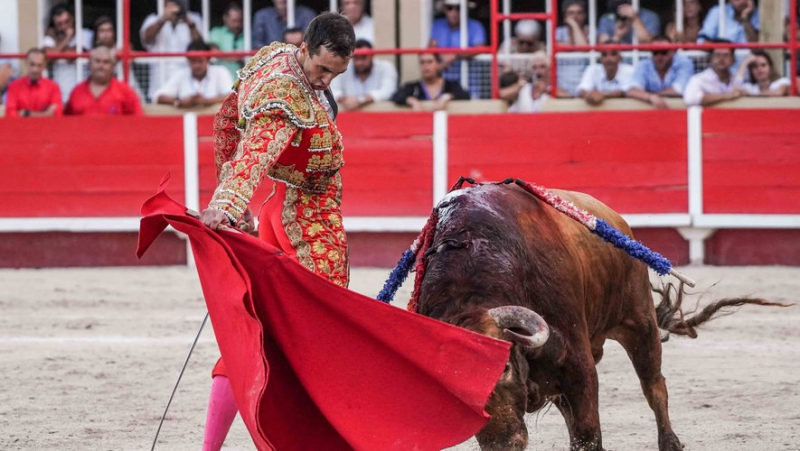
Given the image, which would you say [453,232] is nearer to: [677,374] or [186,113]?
[677,374]

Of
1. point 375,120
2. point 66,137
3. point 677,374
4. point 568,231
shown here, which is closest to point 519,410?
point 568,231

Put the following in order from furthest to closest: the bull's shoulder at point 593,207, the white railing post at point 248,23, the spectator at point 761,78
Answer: the white railing post at point 248,23
the spectator at point 761,78
the bull's shoulder at point 593,207

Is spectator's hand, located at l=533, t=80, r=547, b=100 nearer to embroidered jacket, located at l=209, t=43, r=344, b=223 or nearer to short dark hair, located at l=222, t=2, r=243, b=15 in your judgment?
short dark hair, located at l=222, t=2, r=243, b=15

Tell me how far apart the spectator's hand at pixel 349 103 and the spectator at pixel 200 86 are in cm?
74

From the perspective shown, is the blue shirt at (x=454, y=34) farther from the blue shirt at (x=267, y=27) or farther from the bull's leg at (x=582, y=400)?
the bull's leg at (x=582, y=400)

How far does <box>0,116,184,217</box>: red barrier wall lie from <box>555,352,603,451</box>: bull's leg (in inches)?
213

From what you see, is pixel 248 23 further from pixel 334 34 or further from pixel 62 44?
pixel 334 34

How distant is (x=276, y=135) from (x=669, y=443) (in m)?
1.46

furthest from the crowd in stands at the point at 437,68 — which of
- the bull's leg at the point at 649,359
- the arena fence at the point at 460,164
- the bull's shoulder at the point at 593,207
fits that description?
the bull's leg at the point at 649,359

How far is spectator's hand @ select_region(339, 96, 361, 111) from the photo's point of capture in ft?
26.5

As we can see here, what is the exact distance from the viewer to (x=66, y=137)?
802 cm

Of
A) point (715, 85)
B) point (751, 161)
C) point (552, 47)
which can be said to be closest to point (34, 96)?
point (552, 47)

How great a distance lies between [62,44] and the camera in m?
8.71

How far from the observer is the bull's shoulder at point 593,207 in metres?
3.52
